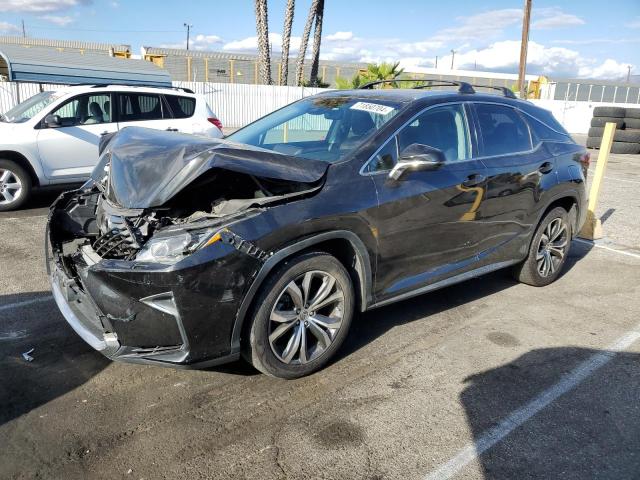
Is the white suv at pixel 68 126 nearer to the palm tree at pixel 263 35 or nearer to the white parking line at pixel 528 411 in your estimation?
the white parking line at pixel 528 411

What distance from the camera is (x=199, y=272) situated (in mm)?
2812

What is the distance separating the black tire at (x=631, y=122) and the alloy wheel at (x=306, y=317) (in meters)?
20.2

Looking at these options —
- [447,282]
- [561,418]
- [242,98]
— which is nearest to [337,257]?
[447,282]

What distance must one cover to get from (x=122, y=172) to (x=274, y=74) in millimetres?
38530

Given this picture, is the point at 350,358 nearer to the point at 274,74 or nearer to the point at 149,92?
the point at 149,92

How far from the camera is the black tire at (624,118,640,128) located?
19578 millimetres

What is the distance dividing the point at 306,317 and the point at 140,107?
671 centimetres

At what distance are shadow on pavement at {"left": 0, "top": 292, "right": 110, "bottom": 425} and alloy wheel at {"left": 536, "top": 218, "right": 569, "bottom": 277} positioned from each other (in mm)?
3970

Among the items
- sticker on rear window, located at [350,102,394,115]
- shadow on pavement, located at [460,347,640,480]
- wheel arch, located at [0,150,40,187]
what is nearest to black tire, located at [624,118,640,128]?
shadow on pavement, located at [460,347,640,480]

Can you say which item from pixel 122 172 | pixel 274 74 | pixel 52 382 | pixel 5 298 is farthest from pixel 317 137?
pixel 274 74

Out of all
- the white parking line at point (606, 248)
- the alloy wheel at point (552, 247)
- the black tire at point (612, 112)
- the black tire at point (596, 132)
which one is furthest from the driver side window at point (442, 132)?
the black tire at point (596, 132)

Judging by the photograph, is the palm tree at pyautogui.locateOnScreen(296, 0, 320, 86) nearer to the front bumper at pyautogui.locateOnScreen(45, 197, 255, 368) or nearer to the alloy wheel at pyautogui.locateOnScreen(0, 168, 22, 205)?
the alloy wheel at pyautogui.locateOnScreen(0, 168, 22, 205)

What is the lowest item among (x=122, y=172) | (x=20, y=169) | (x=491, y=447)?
(x=491, y=447)

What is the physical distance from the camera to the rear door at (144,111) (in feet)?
28.4
